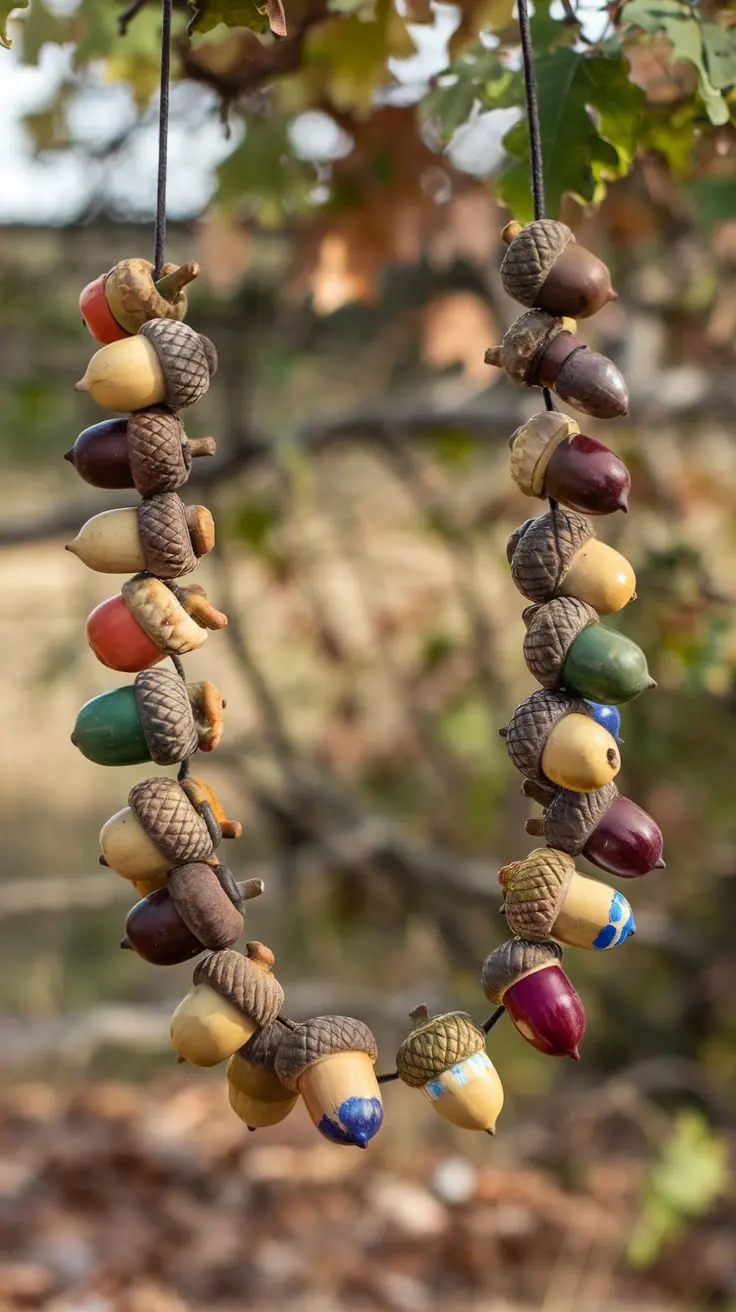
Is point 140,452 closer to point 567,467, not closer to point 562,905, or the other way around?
point 567,467

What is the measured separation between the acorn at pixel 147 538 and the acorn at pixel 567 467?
7.1 inches

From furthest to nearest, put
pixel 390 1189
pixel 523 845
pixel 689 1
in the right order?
pixel 523 845
pixel 390 1189
pixel 689 1

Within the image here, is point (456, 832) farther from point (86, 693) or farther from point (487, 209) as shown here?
point (487, 209)

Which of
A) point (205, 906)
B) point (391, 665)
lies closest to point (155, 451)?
point (205, 906)

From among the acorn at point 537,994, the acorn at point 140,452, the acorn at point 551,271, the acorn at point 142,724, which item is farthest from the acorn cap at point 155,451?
the acorn at point 537,994

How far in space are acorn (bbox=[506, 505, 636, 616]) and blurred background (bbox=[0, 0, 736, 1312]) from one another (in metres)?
0.36

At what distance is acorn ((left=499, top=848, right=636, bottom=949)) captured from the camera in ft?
2.29

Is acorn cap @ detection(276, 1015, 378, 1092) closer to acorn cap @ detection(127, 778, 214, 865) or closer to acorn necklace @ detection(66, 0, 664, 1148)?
acorn necklace @ detection(66, 0, 664, 1148)

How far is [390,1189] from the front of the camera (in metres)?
2.08

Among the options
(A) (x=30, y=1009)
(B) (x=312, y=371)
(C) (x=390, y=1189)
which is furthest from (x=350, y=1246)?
(B) (x=312, y=371)

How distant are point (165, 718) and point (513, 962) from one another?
9.0 inches

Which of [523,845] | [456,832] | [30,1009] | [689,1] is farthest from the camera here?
[30,1009]

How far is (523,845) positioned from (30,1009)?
4.16 ft

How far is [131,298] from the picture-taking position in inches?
28.0
